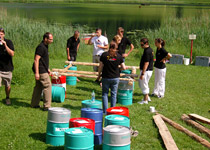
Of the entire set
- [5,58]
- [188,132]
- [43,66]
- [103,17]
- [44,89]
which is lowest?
[188,132]

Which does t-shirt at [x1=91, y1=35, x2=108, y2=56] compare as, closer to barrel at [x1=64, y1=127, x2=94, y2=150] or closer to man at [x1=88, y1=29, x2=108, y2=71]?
man at [x1=88, y1=29, x2=108, y2=71]

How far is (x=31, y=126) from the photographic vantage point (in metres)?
7.73

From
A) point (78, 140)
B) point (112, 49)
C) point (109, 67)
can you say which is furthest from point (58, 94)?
point (78, 140)

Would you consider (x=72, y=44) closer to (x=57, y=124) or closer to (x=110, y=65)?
(x=110, y=65)

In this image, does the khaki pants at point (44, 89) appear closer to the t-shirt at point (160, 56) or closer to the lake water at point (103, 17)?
the t-shirt at point (160, 56)

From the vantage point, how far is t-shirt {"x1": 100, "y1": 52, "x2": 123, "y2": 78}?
8070 mm

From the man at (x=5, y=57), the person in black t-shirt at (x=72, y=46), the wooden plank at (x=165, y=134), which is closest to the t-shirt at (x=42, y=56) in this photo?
the man at (x=5, y=57)

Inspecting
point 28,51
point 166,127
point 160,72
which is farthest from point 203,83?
point 28,51

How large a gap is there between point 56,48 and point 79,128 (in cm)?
1345

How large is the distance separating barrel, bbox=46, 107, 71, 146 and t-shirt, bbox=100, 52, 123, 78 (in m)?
1.93

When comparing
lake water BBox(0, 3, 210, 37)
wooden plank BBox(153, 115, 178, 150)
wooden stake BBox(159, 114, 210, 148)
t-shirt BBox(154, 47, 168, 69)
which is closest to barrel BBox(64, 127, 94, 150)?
wooden plank BBox(153, 115, 178, 150)

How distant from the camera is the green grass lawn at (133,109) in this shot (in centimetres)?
697

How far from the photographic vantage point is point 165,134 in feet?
23.4

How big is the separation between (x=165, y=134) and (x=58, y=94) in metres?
3.75
